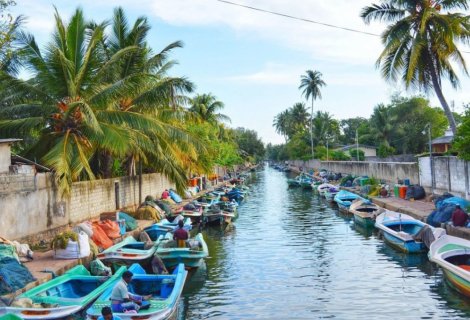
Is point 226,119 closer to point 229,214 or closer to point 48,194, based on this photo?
point 229,214

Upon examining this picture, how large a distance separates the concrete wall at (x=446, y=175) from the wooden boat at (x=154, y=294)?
17681 millimetres

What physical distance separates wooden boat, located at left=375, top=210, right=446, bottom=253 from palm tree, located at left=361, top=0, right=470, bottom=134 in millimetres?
7780

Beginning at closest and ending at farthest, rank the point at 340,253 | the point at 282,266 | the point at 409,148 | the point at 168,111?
the point at 282,266 → the point at 340,253 → the point at 168,111 → the point at 409,148

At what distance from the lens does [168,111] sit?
97.8ft

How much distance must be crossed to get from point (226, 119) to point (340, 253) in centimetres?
4591

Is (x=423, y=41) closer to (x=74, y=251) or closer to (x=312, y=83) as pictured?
(x=74, y=251)

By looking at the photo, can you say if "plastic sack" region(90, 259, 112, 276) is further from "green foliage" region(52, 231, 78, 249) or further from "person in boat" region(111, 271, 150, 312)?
"person in boat" region(111, 271, 150, 312)

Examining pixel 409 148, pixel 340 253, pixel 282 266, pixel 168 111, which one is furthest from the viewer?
pixel 409 148

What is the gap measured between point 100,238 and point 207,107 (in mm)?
44648

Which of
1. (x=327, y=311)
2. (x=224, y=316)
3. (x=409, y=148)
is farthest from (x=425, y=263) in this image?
(x=409, y=148)

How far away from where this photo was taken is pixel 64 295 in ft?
41.5

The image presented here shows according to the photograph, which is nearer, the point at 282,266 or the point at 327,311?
the point at 327,311

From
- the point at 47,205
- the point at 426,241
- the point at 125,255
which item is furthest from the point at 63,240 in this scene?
the point at 426,241

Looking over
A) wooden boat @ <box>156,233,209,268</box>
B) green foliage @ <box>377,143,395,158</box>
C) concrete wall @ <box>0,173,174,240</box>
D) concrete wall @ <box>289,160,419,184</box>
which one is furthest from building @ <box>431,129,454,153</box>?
wooden boat @ <box>156,233,209,268</box>
